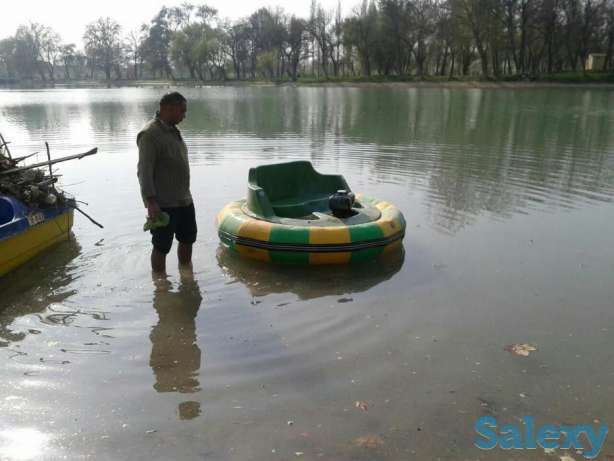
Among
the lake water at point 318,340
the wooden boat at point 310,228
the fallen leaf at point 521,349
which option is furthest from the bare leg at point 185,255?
the fallen leaf at point 521,349

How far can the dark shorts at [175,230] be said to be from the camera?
192 inches

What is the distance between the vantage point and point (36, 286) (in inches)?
200

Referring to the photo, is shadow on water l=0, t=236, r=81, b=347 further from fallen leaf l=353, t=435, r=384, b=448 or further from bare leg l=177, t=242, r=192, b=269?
fallen leaf l=353, t=435, r=384, b=448

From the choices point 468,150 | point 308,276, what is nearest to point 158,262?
point 308,276

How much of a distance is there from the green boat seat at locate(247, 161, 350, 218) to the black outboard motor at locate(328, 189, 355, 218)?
687 millimetres

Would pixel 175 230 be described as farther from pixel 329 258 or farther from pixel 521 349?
pixel 521 349

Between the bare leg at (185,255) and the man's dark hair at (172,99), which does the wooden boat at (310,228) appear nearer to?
the bare leg at (185,255)

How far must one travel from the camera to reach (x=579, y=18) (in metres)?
52.0

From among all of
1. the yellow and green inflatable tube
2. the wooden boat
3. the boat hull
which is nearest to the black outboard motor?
the wooden boat

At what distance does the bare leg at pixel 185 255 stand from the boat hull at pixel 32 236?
5.01 feet

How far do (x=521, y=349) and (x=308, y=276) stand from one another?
213 cm

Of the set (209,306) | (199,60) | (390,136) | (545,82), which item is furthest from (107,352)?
(199,60)

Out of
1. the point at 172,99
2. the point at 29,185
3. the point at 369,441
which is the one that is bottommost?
the point at 369,441

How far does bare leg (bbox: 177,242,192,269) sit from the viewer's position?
539 centimetres
